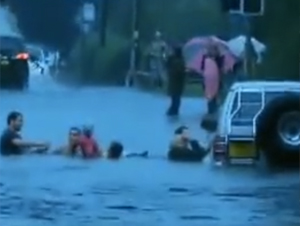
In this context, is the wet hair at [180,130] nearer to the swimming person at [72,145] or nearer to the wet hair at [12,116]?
the swimming person at [72,145]

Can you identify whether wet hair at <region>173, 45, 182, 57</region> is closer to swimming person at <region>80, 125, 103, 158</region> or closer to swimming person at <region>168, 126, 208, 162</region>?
swimming person at <region>168, 126, 208, 162</region>

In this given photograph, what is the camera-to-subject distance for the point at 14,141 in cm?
1068

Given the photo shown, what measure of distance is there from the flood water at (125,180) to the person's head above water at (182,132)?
1.0 inches

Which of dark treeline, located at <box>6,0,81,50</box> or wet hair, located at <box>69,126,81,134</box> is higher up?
dark treeline, located at <box>6,0,81,50</box>

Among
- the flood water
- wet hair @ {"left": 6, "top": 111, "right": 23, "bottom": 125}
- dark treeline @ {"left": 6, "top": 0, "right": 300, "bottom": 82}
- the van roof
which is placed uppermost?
dark treeline @ {"left": 6, "top": 0, "right": 300, "bottom": 82}

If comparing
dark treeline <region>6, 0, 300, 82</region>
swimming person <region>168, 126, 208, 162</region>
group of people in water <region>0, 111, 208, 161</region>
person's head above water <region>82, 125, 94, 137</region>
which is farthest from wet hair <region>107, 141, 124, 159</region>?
dark treeline <region>6, 0, 300, 82</region>

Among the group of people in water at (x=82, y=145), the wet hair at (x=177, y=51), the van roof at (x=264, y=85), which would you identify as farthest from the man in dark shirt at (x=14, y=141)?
the van roof at (x=264, y=85)

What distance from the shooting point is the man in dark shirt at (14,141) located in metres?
10.7

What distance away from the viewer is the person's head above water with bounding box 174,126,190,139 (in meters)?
10.7

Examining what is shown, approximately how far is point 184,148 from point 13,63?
3.24 ft

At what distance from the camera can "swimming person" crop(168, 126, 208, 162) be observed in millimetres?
10641

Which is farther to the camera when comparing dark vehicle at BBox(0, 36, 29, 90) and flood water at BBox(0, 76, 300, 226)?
dark vehicle at BBox(0, 36, 29, 90)

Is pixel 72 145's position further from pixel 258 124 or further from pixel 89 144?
pixel 258 124

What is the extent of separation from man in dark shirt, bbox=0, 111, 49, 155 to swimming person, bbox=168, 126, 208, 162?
0.64 metres
